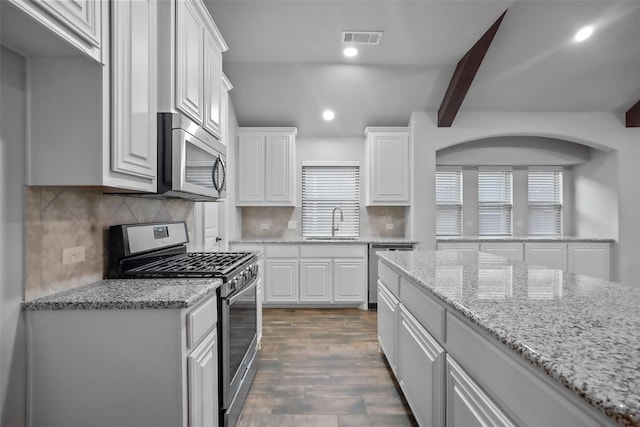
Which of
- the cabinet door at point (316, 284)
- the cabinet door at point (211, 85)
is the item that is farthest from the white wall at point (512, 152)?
the cabinet door at point (211, 85)

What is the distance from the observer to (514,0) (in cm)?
338

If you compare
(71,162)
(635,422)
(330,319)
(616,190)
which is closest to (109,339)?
(71,162)

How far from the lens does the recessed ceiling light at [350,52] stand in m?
3.91

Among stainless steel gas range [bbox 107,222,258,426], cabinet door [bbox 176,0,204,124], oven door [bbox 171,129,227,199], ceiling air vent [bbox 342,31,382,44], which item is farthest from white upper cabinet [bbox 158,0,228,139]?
ceiling air vent [bbox 342,31,382,44]

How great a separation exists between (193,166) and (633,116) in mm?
5886

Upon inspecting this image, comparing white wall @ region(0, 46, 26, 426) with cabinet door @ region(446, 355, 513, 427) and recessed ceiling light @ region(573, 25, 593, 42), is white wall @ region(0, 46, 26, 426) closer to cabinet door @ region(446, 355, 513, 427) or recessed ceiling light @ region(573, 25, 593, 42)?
cabinet door @ region(446, 355, 513, 427)

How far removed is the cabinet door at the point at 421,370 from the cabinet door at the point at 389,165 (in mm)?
2793

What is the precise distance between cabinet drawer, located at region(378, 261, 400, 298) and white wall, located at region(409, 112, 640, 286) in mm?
1989

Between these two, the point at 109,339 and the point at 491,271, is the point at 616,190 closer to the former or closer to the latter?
the point at 491,271

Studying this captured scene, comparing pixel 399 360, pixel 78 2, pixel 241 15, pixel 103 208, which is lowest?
pixel 399 360

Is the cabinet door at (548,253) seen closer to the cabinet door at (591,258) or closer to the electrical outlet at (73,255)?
the cabinet door at (591,258)

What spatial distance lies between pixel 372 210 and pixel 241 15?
10.1ft

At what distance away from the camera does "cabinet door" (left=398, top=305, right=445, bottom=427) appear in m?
1.52

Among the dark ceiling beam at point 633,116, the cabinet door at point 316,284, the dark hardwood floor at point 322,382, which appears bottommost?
the dark hardwood floor at point 322,382
